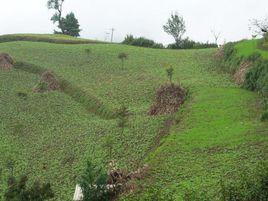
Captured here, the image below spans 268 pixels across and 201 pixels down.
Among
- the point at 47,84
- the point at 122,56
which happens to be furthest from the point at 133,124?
the point at 122,56

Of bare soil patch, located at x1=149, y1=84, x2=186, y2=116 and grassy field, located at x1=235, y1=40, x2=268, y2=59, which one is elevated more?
grassy field, located at x1=235, y1=40, x2=268, y2=59

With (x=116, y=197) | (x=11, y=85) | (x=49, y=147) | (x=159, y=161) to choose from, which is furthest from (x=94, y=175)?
(x=11, y=85)

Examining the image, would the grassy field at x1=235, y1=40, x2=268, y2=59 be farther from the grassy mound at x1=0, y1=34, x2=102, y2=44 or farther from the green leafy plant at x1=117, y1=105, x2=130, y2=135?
the grassy mound at x1=0, y1=34, x2=102, y2=44

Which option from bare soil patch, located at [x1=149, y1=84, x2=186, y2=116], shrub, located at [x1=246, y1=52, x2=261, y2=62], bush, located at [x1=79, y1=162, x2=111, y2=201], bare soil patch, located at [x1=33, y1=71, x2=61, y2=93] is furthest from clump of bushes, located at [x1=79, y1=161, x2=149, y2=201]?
bare soil patch, located at [x1=33, y1=71, x2=61, y2=93]

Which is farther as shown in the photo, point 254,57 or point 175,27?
point 175,27

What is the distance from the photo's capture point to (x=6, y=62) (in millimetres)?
52969

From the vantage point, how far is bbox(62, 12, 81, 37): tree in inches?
3669

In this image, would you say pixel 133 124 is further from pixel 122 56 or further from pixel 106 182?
pixel 122 56

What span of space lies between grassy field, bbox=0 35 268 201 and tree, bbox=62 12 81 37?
38697mm

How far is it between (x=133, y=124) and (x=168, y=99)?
462 centimetres

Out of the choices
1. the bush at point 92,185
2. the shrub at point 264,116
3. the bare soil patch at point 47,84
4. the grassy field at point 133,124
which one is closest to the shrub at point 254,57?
the grassy field at point 133,124

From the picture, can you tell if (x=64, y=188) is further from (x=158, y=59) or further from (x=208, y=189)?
(x=158, y=59)

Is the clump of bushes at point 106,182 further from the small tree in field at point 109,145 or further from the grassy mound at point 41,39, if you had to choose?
the grassy mound at point 41,39

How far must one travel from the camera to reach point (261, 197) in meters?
19.4
